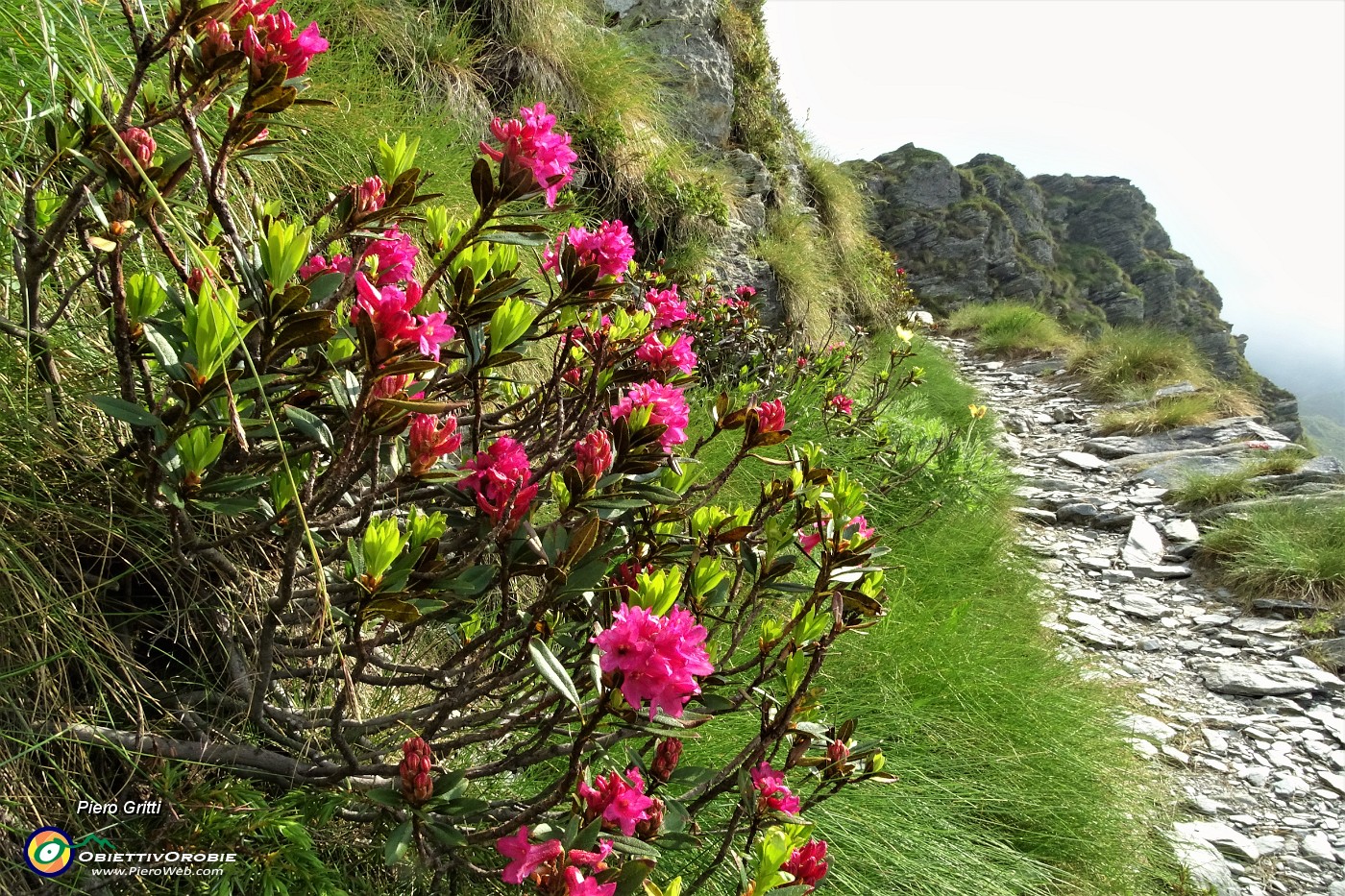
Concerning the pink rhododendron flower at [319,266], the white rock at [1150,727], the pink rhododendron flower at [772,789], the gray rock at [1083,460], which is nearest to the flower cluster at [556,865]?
the pink rhododendron flower at [772,789]

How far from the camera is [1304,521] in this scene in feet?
12.5

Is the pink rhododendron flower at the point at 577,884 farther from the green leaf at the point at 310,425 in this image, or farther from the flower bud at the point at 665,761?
the green leaf at the point at 310,425

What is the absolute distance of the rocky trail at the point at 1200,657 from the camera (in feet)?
6.86

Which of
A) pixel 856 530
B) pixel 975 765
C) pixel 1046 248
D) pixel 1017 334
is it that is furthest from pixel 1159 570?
pixel 1046 248

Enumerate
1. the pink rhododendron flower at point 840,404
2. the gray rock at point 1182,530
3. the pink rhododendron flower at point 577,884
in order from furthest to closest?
the gray rock at point 1182,530, the pink rhododendron flower at point 840,404, the pink rhododendron flower at point 577,884

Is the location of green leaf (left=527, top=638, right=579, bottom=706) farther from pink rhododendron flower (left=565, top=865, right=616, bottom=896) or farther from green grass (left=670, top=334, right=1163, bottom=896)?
green grass (left=670, top=334, right=1163, bottom=896)

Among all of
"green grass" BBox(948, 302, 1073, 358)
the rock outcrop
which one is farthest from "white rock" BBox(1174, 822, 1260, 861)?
the rock outcrop

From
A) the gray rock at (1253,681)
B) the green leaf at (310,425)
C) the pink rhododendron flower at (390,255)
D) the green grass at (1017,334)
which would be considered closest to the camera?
the green leaf at (310,425)

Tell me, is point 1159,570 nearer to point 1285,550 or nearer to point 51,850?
point 1285,550

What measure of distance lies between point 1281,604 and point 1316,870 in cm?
186

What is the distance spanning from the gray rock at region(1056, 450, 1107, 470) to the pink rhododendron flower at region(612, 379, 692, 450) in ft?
18.0

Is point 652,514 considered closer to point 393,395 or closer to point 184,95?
point 393,395

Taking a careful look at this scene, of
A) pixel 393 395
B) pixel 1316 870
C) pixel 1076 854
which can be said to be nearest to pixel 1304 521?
pixel 1316 870

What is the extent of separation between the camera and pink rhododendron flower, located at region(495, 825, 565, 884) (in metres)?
0.76
